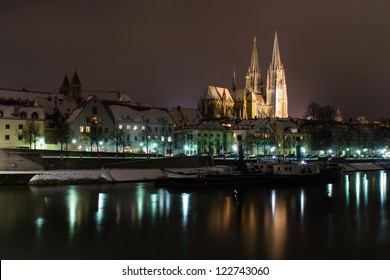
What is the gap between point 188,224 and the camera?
3059 cm

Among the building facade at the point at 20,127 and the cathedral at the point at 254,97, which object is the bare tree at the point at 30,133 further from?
the cathedral at the point at 254,97

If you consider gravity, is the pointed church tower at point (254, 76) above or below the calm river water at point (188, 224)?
above

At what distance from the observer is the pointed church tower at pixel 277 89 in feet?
595

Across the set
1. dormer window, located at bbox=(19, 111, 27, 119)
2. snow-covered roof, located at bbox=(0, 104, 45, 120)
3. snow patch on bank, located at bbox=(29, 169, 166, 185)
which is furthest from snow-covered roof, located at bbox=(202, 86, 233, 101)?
snow patch on bank, located at bbox=(29, 169, 166, 185)

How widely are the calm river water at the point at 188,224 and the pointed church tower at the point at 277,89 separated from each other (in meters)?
134

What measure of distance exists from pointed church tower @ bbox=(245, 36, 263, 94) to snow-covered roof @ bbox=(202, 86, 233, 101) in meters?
22.5

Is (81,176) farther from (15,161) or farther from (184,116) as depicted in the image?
(184,116)

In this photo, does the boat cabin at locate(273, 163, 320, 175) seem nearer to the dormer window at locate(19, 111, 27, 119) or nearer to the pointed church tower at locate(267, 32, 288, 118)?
the dormer window at locate(19, 111, 27, 119)

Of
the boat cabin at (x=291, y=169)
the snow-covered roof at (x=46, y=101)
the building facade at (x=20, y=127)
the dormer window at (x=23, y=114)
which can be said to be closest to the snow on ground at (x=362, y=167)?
the boat cabin at (x=291, y=169)

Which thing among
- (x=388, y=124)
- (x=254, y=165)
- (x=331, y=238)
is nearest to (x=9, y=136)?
(x=254, y=165)

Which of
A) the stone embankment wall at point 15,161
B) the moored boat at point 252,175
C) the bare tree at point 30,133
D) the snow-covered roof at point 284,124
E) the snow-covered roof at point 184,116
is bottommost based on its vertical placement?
the moored boat at point 252,175

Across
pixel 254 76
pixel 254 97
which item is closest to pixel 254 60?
pixel 254 76

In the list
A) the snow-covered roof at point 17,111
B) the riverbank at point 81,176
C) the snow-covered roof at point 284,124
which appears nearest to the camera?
the riverbank at point 81,176
